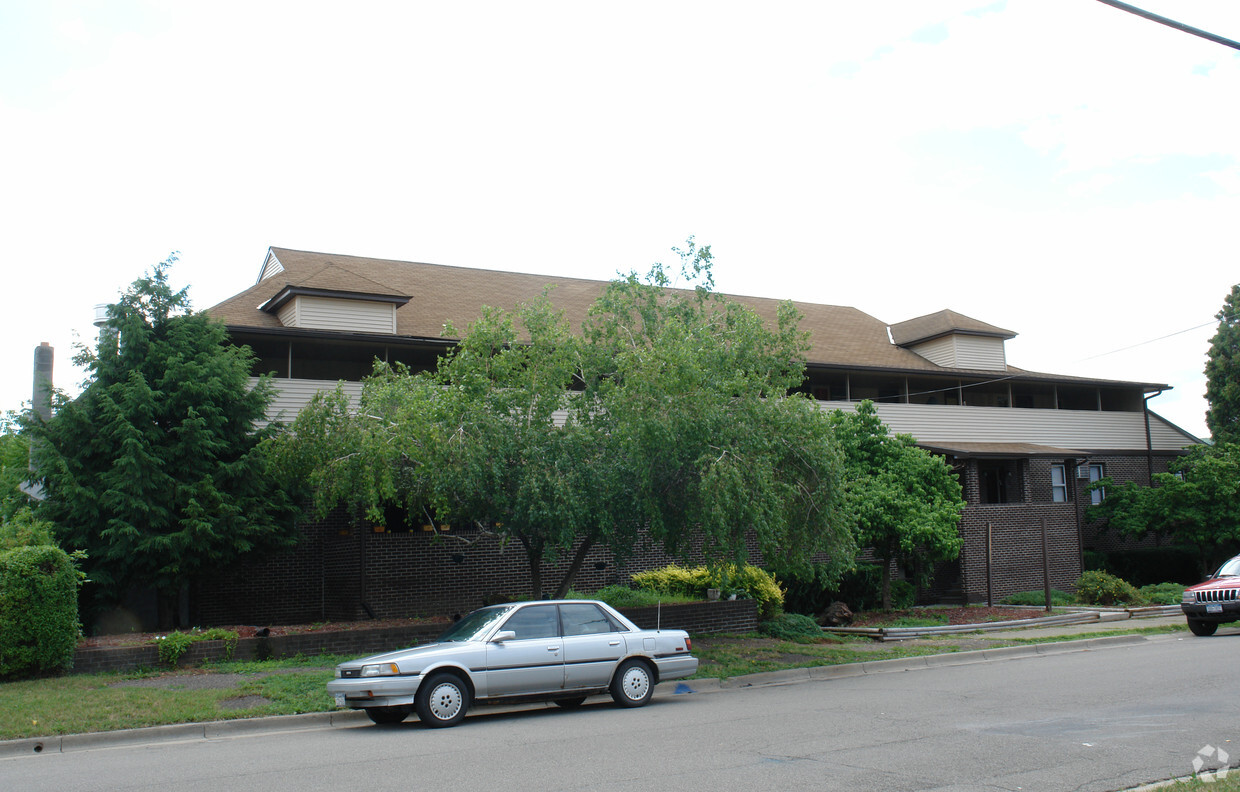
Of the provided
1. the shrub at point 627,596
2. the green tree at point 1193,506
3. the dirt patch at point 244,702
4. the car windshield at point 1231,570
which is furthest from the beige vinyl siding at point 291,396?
the green tree at point 1193,506

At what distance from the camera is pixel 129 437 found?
675 inches

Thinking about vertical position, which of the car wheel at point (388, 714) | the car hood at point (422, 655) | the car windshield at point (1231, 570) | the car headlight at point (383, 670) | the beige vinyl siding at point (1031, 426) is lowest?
the car wheel at point (388, 714)

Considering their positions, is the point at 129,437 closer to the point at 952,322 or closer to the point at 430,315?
the point at 430,315

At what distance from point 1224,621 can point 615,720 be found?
45.4ft

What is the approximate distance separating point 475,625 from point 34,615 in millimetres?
6709

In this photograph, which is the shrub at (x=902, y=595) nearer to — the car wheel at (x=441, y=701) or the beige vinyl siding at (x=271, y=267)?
the car wheel at (x=441, y=701)

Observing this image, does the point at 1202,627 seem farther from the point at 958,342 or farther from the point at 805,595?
the point at 958,342

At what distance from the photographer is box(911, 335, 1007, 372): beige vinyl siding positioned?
A: 105ft

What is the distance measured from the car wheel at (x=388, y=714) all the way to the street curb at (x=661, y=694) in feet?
1.65

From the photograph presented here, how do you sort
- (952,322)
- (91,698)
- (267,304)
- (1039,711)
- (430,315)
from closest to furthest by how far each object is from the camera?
(1039,711) < (91,698) < (267,304) < (430,315) < (952,322)

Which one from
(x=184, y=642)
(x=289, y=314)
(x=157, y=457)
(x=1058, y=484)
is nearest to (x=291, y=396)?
(x=289, y=314)

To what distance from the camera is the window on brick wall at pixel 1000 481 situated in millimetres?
29484

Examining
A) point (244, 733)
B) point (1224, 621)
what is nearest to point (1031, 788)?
point (244, 733)

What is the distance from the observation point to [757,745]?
29.8 ft
